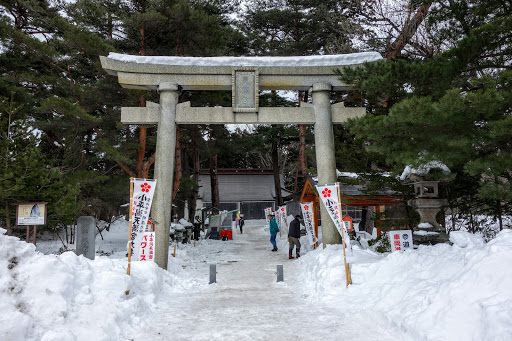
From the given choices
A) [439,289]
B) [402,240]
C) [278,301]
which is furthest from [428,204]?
[278,301]

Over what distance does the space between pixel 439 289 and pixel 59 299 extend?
510cm

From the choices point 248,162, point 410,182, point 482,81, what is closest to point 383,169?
point 410,182

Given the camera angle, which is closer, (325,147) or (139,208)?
(139,208)

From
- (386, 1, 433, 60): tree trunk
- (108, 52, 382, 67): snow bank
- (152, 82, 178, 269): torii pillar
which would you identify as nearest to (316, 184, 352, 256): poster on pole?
(108, 52, 382, 67): snow bank

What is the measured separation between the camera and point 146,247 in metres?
8.68

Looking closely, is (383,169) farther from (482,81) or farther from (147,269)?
(147,269)

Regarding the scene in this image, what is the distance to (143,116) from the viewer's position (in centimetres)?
1065

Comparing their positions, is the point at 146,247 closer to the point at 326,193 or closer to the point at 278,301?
the point at 278,301

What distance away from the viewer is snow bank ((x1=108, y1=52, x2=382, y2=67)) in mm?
10500

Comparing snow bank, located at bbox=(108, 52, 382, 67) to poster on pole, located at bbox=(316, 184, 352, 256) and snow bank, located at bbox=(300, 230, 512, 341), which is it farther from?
snow bank, located at bbox=(300, 230, 512, 341)

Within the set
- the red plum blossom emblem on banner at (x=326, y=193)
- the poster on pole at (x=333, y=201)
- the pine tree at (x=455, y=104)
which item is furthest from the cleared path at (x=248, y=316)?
the pine tree at (x=455, y=104)

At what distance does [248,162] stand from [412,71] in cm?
3775

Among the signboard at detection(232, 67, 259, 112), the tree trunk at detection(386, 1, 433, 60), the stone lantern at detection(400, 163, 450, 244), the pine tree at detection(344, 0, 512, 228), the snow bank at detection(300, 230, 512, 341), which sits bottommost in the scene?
the snow bank at detection(300, 230, 512, 341)

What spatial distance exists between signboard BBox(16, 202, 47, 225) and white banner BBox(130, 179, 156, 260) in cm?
321
